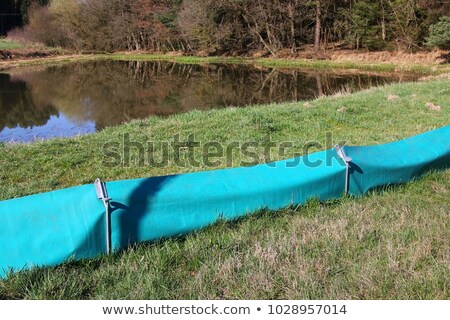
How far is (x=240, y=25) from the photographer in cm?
3859

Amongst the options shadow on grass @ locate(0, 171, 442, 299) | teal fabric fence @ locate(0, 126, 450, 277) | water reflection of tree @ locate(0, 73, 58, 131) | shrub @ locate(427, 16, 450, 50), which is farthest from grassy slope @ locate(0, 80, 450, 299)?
shrub @ locate(427, 16, 450, 50)

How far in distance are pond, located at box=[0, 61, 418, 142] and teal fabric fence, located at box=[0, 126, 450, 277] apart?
21.6ft

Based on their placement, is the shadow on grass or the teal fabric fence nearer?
the shadow on grass

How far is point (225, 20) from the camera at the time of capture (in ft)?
125

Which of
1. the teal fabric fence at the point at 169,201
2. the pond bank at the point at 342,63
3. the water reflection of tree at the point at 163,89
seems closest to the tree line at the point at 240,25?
the pond bank at the point at 342,63

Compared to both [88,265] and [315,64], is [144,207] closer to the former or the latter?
[88,265]

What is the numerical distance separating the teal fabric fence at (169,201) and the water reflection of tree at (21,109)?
10213mm

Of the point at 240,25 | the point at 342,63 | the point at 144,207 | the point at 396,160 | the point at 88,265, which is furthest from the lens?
the point at 240,25

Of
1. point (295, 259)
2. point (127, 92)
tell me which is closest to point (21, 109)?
point (127, 92)

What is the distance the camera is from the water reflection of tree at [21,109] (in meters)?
12.9

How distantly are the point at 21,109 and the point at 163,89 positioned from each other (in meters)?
6.23

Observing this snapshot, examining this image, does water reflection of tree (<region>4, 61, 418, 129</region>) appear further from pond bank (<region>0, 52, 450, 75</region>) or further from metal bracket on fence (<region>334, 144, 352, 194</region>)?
metal bracket on fence (<region>334, 144, 352, 194</region>)

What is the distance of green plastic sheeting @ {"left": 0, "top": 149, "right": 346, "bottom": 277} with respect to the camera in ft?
9.43

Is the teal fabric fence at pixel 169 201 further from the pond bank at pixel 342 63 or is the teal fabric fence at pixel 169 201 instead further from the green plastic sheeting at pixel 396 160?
the pond bank at pixel 342 63
